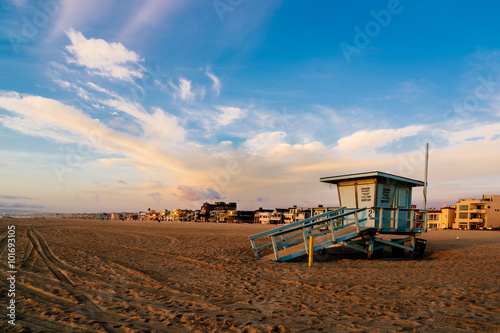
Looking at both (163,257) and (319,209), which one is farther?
(319,209)

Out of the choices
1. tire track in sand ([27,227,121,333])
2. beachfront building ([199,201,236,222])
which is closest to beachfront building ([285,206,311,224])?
beachfront building ([199,201,236,222])

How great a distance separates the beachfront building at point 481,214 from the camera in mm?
73825

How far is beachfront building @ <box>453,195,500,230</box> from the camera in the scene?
242ft

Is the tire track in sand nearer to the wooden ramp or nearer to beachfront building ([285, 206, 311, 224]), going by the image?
the wooden ramp

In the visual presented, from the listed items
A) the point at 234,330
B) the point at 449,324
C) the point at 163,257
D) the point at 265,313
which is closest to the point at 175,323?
the point at 234,330

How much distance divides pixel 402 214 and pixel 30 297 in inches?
635

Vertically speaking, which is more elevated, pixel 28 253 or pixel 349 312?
pixel 349 312

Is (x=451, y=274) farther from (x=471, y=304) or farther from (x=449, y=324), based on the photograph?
(x=449, y=324)

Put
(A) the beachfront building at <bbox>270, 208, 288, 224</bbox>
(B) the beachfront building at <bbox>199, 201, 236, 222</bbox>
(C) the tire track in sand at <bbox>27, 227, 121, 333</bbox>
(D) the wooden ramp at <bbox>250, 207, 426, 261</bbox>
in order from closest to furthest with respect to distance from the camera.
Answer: (C) the tire track in sand at <bbox>27, 227, 121, 333</bbox> < (D) the wooden ramp at <bbox>250, 207, 426, 261</bbox> < (A) the beachfront building at <bbox>270, 208, 288, 224</bbox> < (B) the beachfront building at <bbox>199, 201, 236, 222</bbox>

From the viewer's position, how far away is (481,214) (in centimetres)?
7462

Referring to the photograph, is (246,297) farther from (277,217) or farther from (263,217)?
(263,217)

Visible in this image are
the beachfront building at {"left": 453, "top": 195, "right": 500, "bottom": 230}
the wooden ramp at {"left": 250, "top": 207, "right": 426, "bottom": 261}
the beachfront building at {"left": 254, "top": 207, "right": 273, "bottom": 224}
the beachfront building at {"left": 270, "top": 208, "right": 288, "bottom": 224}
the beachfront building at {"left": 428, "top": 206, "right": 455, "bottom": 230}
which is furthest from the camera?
the beachfront building at {"left": 254, "top": 207, "right": 273, "bottom": 224}

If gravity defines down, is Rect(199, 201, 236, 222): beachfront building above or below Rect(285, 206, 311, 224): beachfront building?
below

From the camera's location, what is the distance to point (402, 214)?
15492mm
